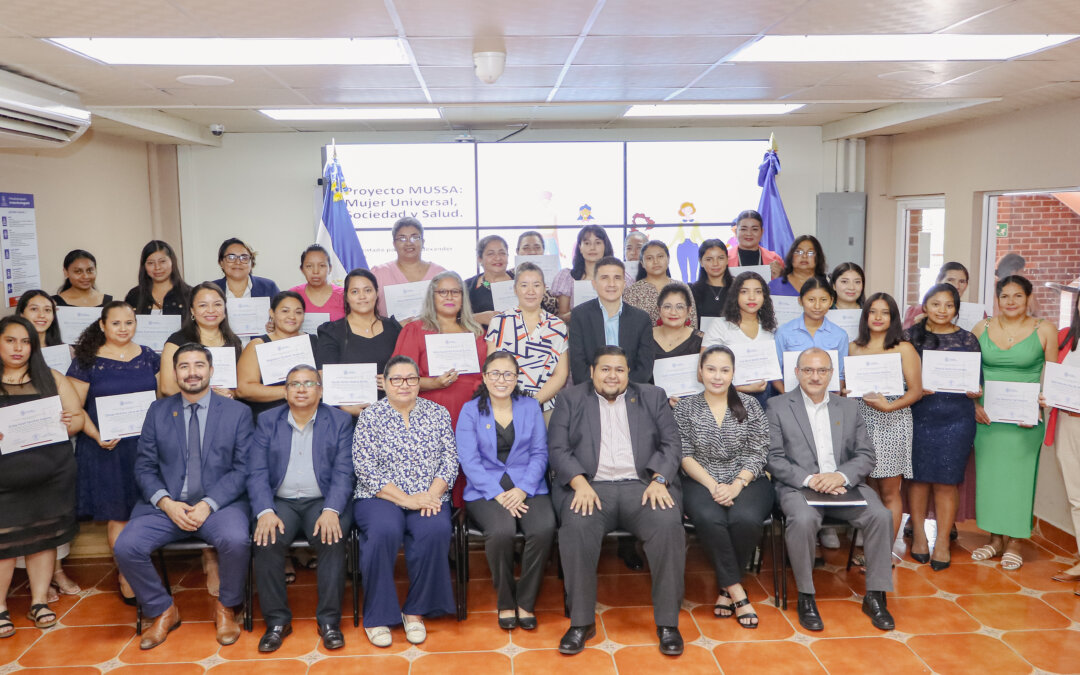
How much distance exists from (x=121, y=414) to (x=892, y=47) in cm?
490

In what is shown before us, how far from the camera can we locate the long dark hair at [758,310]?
191 inches

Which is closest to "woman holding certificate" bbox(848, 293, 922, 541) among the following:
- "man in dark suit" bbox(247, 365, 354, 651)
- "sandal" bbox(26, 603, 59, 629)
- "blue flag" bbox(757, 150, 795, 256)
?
"man in dark suit" bbox(247, 365, 354, 651)

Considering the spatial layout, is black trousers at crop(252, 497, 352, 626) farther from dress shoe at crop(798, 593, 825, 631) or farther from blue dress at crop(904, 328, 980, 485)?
blue dress at crop(904, 328, 980, 485)

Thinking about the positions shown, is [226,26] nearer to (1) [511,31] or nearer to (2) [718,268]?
(1) [511,31]

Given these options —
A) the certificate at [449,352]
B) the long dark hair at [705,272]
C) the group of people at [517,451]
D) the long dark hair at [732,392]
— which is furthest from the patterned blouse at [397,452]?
the long dark hair at [705,272]

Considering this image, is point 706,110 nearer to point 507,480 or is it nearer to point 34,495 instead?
point 507,480

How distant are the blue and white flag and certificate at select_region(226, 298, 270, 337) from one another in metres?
2.86

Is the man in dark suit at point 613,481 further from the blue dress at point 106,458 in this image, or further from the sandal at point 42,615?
the sandal at point 42,615

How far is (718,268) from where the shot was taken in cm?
554

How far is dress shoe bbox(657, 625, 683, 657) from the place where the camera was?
3.79m

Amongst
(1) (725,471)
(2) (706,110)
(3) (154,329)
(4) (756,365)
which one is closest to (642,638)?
(1) (725,471)

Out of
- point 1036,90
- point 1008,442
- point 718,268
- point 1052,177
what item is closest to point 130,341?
point 718,268

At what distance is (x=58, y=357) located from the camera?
4676mm

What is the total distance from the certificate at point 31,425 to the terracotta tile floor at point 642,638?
986 mm
